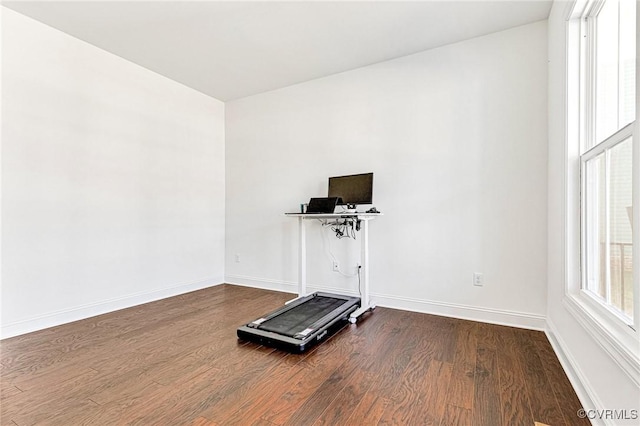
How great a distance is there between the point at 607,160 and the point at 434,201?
4.97 feet

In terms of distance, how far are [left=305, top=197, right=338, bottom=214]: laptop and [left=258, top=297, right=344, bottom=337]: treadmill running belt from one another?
3.08 feet

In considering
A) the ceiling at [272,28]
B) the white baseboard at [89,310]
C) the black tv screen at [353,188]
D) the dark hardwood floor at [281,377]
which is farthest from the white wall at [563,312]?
the white baseboard at [89,310]

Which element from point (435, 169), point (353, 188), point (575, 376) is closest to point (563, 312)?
point (575, 376)

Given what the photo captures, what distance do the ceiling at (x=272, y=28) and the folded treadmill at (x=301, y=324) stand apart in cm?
259

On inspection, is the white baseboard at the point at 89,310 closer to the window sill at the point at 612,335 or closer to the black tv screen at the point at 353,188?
the black tv screen at the point at 353,188

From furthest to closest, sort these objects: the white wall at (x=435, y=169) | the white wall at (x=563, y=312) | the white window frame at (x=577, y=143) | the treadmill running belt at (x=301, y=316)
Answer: the white wall at (x=435, y=169), the treadmill running belt at (x=301, y=316), the white window frame at (x=577, y=143), the white wall at (x=563, y=312)

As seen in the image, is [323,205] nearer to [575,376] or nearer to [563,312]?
[563,312]

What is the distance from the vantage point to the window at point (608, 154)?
1372 mm

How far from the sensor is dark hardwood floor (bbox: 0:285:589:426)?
1.53 meters

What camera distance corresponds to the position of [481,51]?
2887 millimetres

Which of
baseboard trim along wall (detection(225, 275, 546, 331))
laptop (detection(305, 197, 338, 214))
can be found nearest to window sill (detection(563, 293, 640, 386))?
baseboard trim along wall (detection(225, 275, 546, 331))

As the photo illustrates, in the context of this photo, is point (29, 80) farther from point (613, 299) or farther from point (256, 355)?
point (613, 299)
